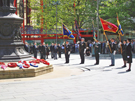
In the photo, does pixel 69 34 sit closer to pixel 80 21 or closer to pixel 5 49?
pixel 5 49

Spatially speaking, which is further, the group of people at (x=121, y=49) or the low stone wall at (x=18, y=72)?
the group of people at (x=121, y=49)

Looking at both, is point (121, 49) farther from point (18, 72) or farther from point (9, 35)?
point (18, 72)

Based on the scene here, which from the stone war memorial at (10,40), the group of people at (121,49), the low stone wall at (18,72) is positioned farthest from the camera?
the group of people at (121,49)

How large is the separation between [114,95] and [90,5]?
106 ft

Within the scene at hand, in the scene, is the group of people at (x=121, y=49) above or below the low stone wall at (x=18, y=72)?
above

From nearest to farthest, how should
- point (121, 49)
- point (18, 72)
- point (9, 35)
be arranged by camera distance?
point (18, 72)
point (9, 35)
point (121, 49)

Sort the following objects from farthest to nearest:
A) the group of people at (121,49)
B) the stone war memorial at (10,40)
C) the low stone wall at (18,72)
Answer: the group of people at (121,49), the stone war memorial at (10,40), the low stone wall at (18,72)

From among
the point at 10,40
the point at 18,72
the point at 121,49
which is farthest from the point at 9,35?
the point at 121,49

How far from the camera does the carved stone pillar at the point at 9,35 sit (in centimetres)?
1154

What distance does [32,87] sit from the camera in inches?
326

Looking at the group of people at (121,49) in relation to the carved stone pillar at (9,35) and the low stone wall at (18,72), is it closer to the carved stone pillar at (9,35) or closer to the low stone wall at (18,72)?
the low stone wall at (18,72)

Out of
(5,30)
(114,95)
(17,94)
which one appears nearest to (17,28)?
(5,30)

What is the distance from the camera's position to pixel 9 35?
38.5 feet

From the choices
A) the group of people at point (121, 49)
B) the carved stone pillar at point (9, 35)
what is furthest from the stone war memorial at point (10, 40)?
the group of people at point (121, 49)
